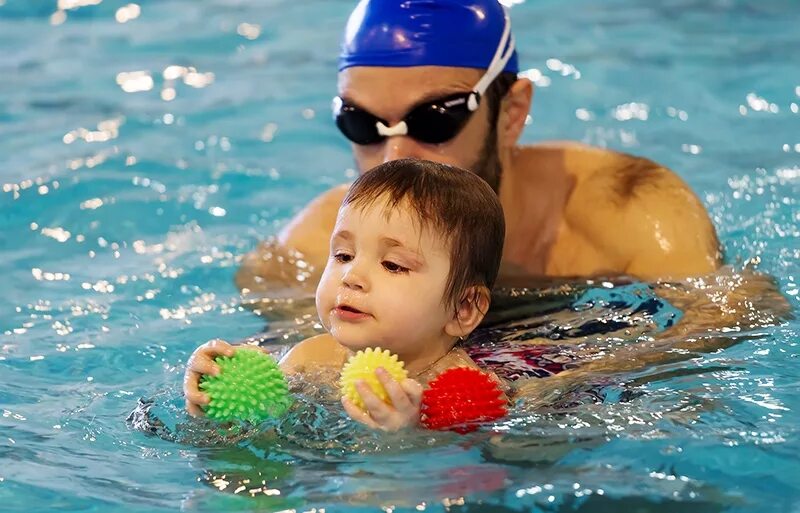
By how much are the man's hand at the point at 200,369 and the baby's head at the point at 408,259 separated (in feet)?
0.95

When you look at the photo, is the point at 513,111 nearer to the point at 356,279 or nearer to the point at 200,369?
the point at 356,279

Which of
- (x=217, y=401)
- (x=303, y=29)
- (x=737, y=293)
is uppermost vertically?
(x=217, y=401)

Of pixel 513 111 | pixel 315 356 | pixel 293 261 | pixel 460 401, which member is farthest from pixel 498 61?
pixel 460 401

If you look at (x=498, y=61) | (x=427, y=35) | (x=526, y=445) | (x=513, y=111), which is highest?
(x=427, y=35)

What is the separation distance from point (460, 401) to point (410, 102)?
59.3 inches

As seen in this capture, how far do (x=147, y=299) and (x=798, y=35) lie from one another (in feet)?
17.9

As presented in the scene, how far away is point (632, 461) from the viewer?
3.19 m

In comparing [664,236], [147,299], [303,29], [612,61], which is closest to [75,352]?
[147,299]

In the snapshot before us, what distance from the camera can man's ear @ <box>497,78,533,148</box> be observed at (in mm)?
4793

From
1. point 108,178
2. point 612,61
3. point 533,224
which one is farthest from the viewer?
point 612,61

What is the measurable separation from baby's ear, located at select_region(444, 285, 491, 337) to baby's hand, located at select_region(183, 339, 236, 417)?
638 mm

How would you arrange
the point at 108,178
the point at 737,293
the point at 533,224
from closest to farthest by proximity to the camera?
the point at 737,293 → the point at 533,224 → the point at 108,178

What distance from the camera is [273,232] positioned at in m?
6.03

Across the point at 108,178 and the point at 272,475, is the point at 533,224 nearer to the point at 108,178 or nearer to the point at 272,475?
the point at 272,475
